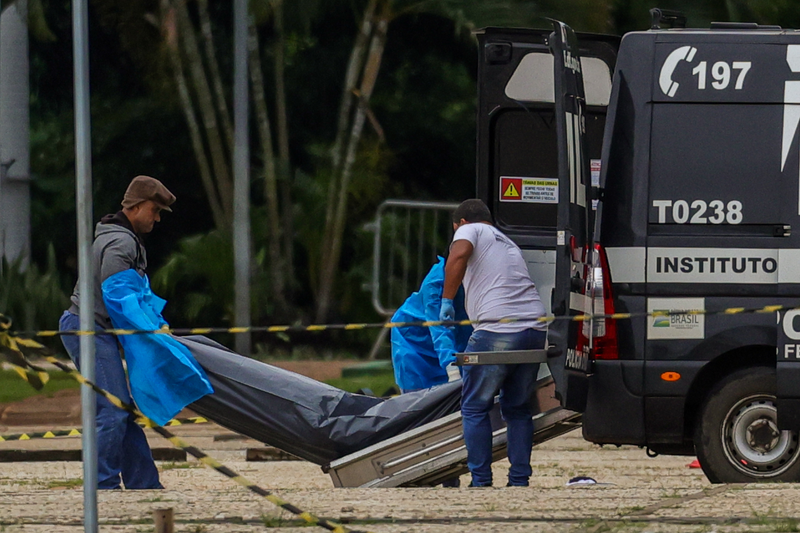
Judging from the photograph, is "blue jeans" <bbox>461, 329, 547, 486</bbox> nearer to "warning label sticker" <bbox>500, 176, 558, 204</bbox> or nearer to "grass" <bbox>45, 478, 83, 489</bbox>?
"warning label sticker" <bbox>500, 176, 558, 204</bbox>

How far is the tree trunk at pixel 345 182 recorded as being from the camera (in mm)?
19641

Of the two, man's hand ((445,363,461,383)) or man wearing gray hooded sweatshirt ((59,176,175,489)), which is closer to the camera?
man wearing gray hooded sweatshirt ((59,176,175,489))

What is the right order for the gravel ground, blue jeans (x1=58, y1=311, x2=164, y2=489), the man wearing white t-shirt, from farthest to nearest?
the man wearing white t-shirt → blue jeans (x1=58, y1=311, x2=164, y2=489) → the gravel ground

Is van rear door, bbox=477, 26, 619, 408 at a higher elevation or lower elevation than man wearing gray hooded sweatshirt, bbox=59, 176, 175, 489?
higher

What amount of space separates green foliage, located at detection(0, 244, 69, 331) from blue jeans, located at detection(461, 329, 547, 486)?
10.3 meters

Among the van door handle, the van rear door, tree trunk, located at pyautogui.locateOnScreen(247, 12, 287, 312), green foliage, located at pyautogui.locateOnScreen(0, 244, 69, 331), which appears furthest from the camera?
tree trunk, located at pyautogui.locateOnScreen(247, 12, 287, 312)

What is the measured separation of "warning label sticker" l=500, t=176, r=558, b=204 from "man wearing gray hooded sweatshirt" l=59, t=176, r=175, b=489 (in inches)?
97.0

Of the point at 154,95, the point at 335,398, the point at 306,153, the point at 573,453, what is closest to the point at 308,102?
the point at 306,153

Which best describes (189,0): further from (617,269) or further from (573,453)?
(617,269)

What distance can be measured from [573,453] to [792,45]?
179 inches

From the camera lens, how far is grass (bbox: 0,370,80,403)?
592 inches

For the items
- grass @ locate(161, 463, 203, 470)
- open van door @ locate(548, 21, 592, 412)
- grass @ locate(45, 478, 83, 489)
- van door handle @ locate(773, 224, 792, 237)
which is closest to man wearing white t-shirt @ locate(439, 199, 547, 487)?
open van door @ locate(548, 21, 592, 412)

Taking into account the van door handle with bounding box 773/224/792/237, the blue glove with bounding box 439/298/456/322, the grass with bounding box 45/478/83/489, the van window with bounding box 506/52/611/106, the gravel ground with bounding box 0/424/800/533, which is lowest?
the grass with bounding box 45/478/83/489

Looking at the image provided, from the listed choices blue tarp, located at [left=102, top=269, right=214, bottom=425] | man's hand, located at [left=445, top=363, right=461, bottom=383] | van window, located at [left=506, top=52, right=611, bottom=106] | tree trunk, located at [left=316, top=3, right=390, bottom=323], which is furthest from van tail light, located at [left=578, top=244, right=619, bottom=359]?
tree trunk, located at [left=316, top=3, right=390, bottom=323]
